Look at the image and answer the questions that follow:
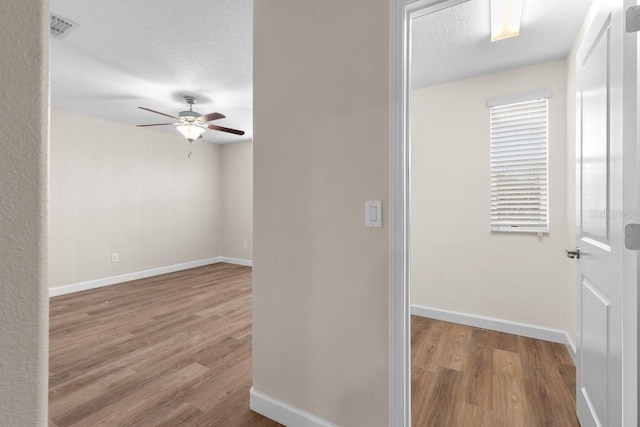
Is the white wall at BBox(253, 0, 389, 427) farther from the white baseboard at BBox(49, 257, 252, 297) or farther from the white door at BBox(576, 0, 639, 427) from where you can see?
the white baseboard at BBox(49, 257, 252, 297)

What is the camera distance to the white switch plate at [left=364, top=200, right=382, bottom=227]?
141 centimetres

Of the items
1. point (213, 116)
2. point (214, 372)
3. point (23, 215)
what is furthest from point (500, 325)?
point (213, 116)

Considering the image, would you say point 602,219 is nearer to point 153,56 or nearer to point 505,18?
point 505,18

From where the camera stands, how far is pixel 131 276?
200 inches

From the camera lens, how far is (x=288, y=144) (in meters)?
1.68

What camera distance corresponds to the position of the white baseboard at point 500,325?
2661 mm

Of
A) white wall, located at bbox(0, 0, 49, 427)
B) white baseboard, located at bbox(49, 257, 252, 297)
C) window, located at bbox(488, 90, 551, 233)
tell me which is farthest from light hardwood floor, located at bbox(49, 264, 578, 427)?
white wall, located at bbox(0, 0, 49, 427)

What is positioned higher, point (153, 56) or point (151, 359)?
point (153, 56)

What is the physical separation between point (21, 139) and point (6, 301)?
0.19 m

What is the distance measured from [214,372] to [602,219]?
2.41 meters

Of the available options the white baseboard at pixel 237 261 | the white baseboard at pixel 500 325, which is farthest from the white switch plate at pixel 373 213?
the white baseboard at pixel 237 261

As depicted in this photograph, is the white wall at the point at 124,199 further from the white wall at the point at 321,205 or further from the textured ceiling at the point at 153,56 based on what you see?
the white wall at the point at 321,205

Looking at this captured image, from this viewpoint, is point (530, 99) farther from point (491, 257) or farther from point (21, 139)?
point (21, 139)

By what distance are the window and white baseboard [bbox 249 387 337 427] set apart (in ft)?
7.75
